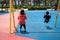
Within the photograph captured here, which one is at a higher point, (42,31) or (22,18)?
(22,18)

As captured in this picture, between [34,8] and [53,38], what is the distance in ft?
119

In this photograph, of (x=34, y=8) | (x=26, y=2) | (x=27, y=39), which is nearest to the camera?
(x=27, y=39)

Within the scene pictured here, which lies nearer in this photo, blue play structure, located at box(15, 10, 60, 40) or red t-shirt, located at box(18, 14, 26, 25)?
blue play structure, located at box(15, 10, 60, 40)

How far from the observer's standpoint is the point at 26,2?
175ft

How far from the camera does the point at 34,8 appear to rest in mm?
45375

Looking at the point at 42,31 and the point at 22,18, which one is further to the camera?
the point at 42,31

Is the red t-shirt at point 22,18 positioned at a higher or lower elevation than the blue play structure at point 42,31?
higher

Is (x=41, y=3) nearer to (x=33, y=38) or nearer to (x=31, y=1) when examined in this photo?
(x=31, y=1)

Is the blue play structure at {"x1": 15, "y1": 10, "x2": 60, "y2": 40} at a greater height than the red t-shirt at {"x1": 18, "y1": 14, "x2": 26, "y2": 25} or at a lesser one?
lesser

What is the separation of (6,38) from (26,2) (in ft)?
147

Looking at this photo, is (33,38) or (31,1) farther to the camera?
(31,1)

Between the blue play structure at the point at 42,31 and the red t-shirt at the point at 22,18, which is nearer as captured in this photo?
the blue play structure at the point at 42,31

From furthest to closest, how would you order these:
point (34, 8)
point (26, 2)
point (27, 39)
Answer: point (26, 2) < point (34, 8) < point (27, 39)

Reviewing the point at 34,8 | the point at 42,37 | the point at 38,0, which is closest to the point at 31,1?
the point at 38,0
